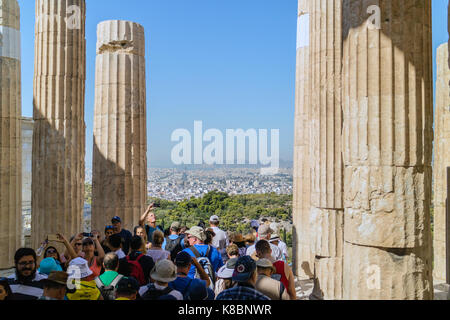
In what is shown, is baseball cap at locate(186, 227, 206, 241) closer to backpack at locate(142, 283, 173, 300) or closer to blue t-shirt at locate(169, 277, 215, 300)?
blue t-shirt at locate(169, 277, 215, 300)

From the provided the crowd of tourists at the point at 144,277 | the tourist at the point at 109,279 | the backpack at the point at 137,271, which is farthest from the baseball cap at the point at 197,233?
the tourist at the point at 109,279

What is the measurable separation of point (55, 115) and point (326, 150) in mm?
7747

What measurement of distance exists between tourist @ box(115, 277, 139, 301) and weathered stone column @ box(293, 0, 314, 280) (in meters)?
9.82

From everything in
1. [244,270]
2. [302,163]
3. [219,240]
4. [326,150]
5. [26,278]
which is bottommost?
[219,240]

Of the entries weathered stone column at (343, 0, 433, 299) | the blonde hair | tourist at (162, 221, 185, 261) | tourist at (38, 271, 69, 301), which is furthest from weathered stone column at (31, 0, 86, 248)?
weathered stone column at (343, 0, 433, 299)

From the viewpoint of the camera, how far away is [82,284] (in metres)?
5.07

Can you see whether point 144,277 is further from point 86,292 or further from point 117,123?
point 117,123

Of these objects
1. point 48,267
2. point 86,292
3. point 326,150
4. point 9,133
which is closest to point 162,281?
point 86,292

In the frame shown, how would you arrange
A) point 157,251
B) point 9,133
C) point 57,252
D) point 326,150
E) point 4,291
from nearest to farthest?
point 4,291, point 157,251, point 57,252, point 326,150, point 9,133

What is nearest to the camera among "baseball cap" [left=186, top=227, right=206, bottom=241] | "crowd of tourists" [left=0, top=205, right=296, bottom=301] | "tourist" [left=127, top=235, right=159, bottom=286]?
"crowd of tourists" [left=0, top=205, right=296, bottom=301]

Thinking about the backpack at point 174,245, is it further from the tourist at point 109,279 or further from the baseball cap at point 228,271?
the tourist at point 109,279

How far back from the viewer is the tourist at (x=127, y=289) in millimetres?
4598

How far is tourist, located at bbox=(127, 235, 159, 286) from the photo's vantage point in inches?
238

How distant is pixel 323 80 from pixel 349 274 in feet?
20.0
